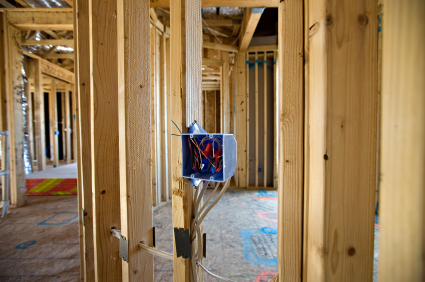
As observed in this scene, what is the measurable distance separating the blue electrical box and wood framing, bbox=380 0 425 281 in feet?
1.19

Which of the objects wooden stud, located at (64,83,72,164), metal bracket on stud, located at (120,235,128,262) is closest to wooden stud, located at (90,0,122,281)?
metal bracket on stud, located at (120,235,128,262)

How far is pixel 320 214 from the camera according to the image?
444 millimetres

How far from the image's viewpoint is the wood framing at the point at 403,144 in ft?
1.10

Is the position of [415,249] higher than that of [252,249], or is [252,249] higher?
[415,249]

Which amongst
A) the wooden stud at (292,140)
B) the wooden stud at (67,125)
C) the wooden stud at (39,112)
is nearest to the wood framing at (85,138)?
the wooden stud at (292,140)

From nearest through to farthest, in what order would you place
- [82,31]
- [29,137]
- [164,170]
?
[82,31] < [164,170] < [29,137]

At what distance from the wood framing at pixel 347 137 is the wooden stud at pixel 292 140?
0.30 feet

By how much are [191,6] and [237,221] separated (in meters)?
2.68

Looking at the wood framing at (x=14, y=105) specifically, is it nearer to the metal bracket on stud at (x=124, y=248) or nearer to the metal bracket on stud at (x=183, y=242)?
the metal bracket on stud at (x=124, y=248)

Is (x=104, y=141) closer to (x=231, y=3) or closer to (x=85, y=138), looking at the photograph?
(x=85, y=138)

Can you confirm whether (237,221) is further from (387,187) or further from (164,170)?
(387,187)

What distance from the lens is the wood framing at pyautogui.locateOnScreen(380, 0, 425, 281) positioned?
13.3 inches

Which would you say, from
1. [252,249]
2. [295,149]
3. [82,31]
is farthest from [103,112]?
[252,249]

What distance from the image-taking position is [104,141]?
986 millimetres
